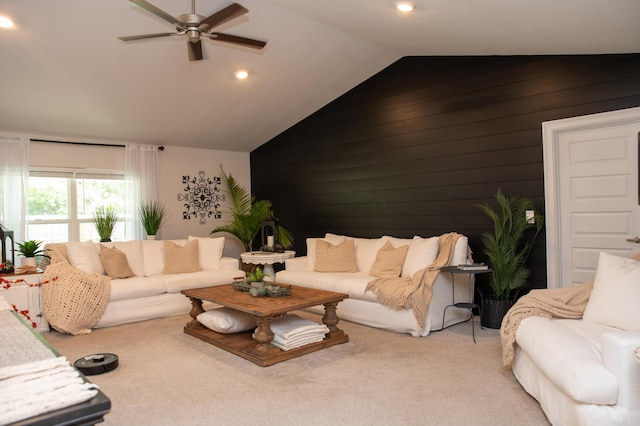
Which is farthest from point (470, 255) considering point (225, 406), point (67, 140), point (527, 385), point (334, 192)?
point (67, 140)

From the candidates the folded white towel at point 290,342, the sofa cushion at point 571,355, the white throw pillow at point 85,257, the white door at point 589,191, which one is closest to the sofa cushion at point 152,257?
the white throw pillow at point 85,257

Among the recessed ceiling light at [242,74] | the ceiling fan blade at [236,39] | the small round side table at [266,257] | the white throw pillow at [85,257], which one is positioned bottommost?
the small round side table at [266,257]

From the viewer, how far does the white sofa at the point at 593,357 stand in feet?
6.74

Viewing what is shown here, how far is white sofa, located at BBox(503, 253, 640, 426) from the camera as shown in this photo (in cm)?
205

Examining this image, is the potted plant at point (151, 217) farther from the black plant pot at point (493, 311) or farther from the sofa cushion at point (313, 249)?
the black plant pot at point (493, 311)

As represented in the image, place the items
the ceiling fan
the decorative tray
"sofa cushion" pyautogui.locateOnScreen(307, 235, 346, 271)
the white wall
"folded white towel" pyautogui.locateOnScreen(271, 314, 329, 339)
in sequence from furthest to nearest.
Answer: the white wall < "sofa cushion" pyautogui.locateOnScreen(307, 235, 346, 271) < the decorative tray < "folded white towel" pyautogui.locateOnScreen(271, 314, 329, 339) < the ceiling fan

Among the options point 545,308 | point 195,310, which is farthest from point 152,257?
point 545,308

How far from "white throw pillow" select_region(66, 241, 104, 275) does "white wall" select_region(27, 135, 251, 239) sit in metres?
1.55

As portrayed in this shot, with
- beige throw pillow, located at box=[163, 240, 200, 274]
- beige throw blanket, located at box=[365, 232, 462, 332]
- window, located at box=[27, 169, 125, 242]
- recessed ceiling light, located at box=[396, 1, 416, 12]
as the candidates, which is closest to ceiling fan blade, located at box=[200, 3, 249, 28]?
recessed ceiling light, located at box=[396, 1, 416, 12]

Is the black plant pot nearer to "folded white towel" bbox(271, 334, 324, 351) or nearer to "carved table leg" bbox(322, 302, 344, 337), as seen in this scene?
"carved table leg" bbox(322, 302, 344, 337)

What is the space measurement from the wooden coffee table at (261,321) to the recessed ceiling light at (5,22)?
2687 mm

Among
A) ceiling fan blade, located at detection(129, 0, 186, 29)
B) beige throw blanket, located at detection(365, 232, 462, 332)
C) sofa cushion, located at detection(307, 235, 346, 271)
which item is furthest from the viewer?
sofa cushion, located at detection(307, 235, 346, 271)

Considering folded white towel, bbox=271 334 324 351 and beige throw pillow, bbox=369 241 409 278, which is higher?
beige throw pillow, bbox=369 241 409 278

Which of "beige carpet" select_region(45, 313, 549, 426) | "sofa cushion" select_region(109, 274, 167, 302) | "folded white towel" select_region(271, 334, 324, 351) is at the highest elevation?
"sofa cushion" select_region(109, 274, 167, 302)
